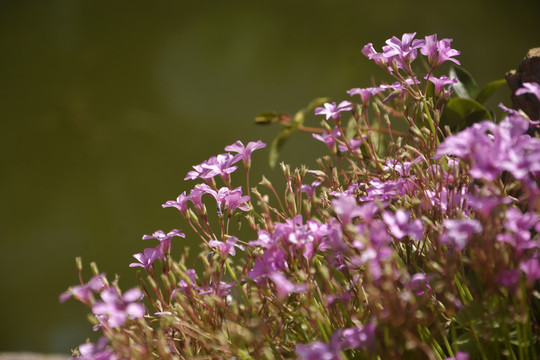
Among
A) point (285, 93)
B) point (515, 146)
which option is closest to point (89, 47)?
point (285, 93)

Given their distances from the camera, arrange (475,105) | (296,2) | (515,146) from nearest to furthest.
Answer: (515,146) < (475,105) < (296,2)

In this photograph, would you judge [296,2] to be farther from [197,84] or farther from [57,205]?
[57,205]

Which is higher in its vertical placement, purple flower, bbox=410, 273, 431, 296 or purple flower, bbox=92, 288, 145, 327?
purple flower, bbox=92, 288, 145, 327

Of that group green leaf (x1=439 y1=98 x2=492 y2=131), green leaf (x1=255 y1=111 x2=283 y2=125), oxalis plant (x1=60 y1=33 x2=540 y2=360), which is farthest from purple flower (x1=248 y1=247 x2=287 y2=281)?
green leaf (x1=439 y1=98 x2=492 y2=131)

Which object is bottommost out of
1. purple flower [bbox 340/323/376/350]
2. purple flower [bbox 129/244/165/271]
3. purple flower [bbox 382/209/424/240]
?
purple flower [bbox 340/323/376/350]

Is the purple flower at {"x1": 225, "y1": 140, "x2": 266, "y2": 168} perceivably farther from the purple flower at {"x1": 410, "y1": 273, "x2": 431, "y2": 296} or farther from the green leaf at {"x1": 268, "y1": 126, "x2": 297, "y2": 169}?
the purple flower at {"x1": 410, "y1": 273, "x2": 431, "y2": 296}

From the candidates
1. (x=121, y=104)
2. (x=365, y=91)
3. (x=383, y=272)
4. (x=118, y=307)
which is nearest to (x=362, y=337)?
(x=383, y=272)

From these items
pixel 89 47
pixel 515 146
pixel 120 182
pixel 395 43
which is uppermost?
pixel 89 47
